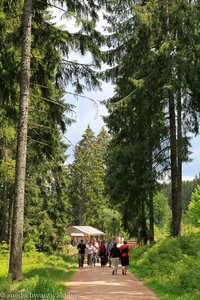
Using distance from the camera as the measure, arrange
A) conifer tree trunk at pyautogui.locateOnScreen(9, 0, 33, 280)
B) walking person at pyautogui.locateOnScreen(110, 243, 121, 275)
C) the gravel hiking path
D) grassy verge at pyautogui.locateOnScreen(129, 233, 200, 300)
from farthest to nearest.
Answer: walking person at pyautogui.locateOnScreen(110, 243, 121, 275)
conifer tree trunk at pyautogui.locateOnScreen(9, 0, 33, 280)
grassy verge at pyautogui.locateOnScreen(129, 233, 200, 300)
the gravel hiking path

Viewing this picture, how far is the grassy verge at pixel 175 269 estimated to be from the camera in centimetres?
1130

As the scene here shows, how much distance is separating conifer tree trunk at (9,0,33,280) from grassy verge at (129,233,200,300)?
409cm

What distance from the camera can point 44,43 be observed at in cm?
1391

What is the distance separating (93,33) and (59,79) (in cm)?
193

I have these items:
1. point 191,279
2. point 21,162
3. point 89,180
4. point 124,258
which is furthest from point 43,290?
point 89,180

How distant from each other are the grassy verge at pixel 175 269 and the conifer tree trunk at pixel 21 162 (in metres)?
4.09

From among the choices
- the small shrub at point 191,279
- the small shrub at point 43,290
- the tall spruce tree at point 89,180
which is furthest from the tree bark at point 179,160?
the tall spruce tree at point 89,180

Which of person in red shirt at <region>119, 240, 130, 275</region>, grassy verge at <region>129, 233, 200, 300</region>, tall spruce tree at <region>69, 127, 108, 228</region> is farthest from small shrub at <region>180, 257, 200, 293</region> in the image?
tall spruce tree at <region>69, 127, 108, 228</region>

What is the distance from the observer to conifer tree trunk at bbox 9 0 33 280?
38.7ft

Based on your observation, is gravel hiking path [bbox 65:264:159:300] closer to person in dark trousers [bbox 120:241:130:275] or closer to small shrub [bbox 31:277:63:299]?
small shrub [bbox 31:277:63:299]

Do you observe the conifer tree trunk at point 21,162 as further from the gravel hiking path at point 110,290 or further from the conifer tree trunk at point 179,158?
the conifer tree trunk at point 179,158

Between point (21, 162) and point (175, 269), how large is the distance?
6310mm

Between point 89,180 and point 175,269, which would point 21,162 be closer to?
point 175,269

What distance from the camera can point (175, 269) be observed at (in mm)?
13898
